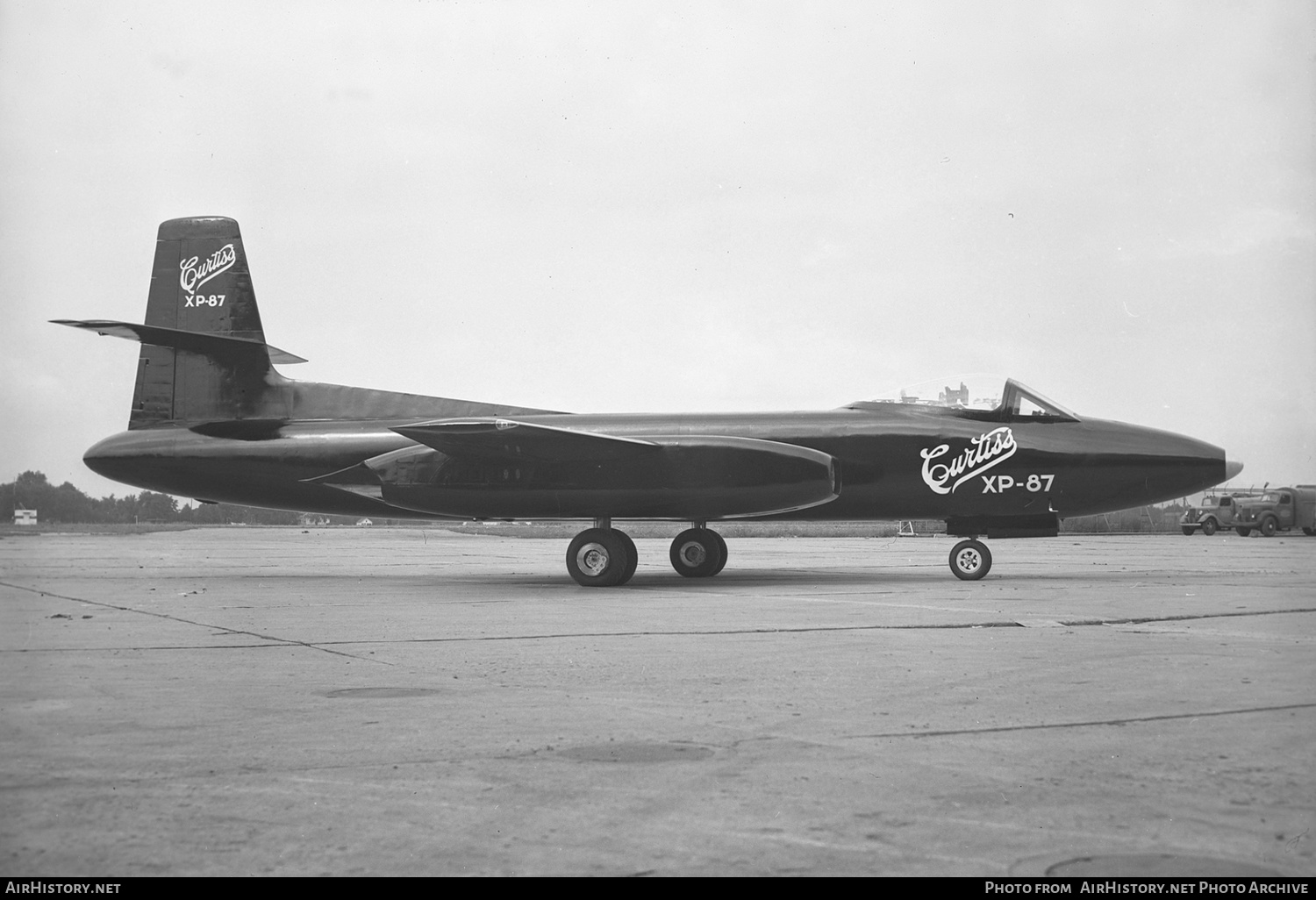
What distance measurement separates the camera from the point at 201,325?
643 inches

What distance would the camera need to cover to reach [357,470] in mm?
14820

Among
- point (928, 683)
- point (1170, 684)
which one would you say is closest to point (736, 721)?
Answer: point (928, 683)

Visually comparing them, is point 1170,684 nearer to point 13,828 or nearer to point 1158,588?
point 13,828

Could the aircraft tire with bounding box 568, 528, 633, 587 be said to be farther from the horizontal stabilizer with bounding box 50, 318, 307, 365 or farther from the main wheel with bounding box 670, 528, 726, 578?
the horizontal stabilizer with bounding box 50, 318, 307, 365

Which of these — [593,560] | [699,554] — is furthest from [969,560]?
[593,560]

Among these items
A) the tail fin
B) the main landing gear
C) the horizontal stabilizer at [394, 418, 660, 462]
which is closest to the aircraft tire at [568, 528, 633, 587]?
the main landing gear

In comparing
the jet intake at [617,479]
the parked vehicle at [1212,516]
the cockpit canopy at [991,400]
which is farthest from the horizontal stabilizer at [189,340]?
the parked vehicle at [1212,516]

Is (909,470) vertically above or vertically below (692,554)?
above

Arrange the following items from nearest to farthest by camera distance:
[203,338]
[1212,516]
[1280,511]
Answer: [203,338]
[1280,511]
[1212,516]

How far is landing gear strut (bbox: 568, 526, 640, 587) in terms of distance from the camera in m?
13.5

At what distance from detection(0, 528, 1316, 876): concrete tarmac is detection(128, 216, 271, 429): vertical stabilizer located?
271 inches

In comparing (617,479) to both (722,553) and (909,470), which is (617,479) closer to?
(722,553)

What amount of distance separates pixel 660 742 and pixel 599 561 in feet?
30.6

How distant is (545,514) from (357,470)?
8.57ft
